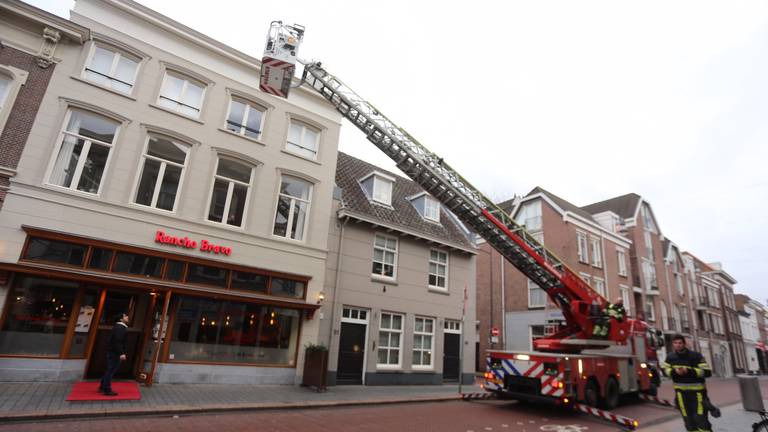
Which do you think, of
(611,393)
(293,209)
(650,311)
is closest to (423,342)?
(611,393)

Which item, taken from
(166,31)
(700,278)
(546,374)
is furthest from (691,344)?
(166,31)

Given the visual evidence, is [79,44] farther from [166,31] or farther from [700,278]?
[700,278]

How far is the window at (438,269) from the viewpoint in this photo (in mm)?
18156

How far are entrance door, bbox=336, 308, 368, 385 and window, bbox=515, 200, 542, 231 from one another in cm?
1710

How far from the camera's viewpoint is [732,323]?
48594 mm

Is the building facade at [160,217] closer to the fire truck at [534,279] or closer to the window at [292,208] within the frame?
the window at [292,208]

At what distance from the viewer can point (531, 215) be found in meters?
28.8

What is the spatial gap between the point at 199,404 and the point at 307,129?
1006 centimetres

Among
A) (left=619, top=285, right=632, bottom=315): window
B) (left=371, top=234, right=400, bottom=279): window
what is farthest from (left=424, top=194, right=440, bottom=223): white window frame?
(left=619, top=285, right=632, bottom=315): window

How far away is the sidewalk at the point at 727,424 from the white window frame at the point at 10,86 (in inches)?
676

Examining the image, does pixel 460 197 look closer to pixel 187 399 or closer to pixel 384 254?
pixel 384 254

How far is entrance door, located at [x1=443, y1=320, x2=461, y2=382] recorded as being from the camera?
694 inches

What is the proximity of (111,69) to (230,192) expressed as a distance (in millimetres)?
4876

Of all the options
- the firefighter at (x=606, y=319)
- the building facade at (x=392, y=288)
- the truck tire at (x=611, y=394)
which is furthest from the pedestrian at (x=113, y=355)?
the firefighter at (x=606, y=319)
